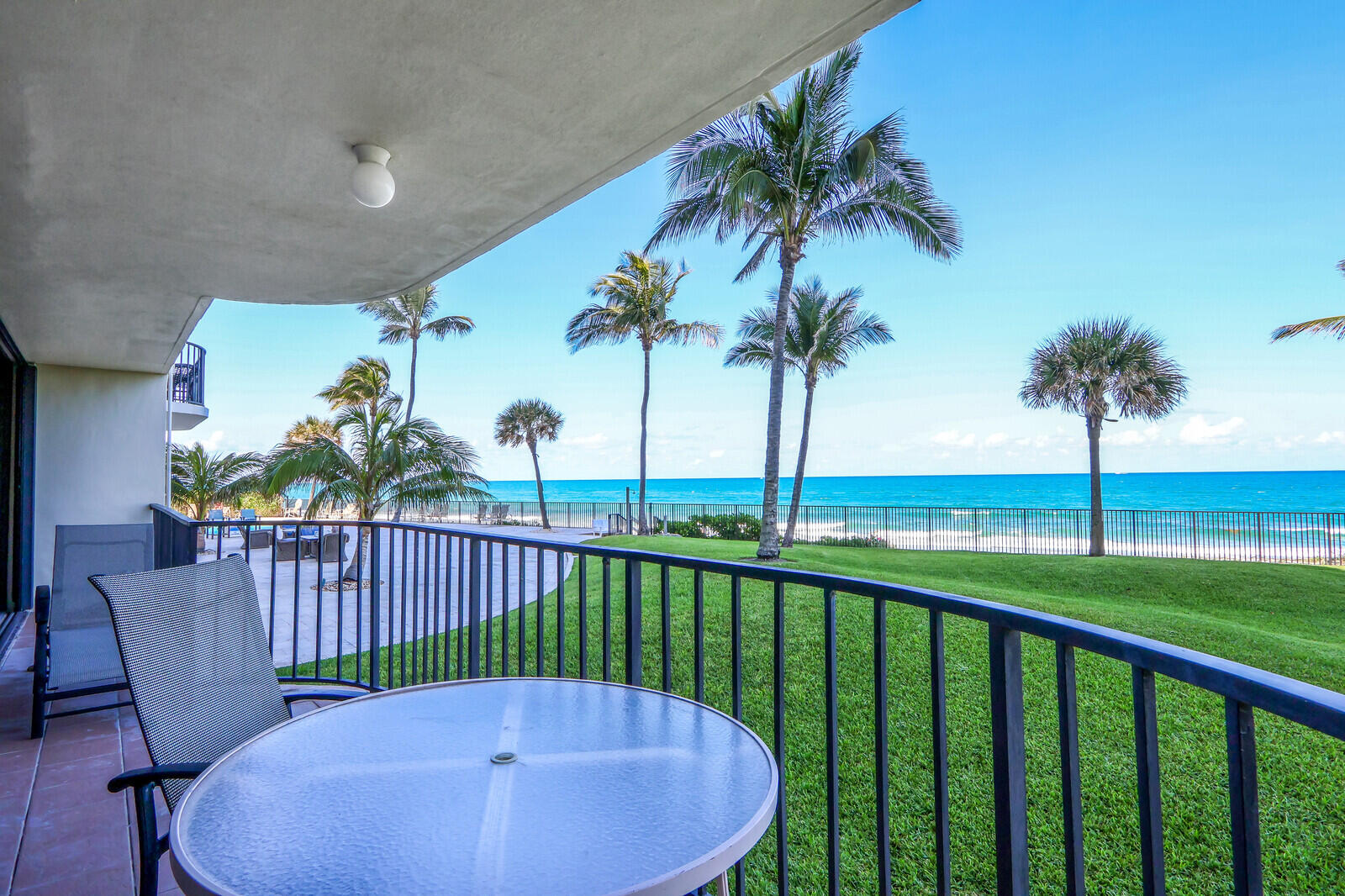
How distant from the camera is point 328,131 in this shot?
2250 millimetres

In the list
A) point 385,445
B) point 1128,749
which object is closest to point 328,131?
point 1128,749

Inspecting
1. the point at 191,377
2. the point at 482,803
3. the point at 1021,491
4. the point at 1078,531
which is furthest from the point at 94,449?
the point at 1021,491

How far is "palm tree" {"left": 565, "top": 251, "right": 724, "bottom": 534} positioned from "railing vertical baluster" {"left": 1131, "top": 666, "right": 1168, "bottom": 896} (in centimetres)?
1706

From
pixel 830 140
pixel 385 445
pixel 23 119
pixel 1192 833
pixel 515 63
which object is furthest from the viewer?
pixel 830 140

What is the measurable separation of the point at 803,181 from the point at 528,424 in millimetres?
17673

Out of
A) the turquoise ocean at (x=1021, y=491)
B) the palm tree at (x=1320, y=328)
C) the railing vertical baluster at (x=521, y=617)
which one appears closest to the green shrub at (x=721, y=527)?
the palm tree at (x=1320, y=328)

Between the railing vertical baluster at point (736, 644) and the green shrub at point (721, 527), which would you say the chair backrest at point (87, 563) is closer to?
the railing vertical baluster at point (736, 644)

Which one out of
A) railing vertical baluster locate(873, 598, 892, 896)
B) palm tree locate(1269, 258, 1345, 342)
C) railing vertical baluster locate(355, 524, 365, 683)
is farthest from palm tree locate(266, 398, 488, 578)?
palm tree locate(1269, 258, 1345, 342)

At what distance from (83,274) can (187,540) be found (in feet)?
5.11

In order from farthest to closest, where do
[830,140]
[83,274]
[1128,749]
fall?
[830,140], [1128,749], [83,274]

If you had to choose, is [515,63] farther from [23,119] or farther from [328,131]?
[23,119]

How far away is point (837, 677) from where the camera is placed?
160 inches

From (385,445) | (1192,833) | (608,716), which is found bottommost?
(1192,833)

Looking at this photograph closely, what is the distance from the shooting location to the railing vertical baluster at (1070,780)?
95 centimetres
